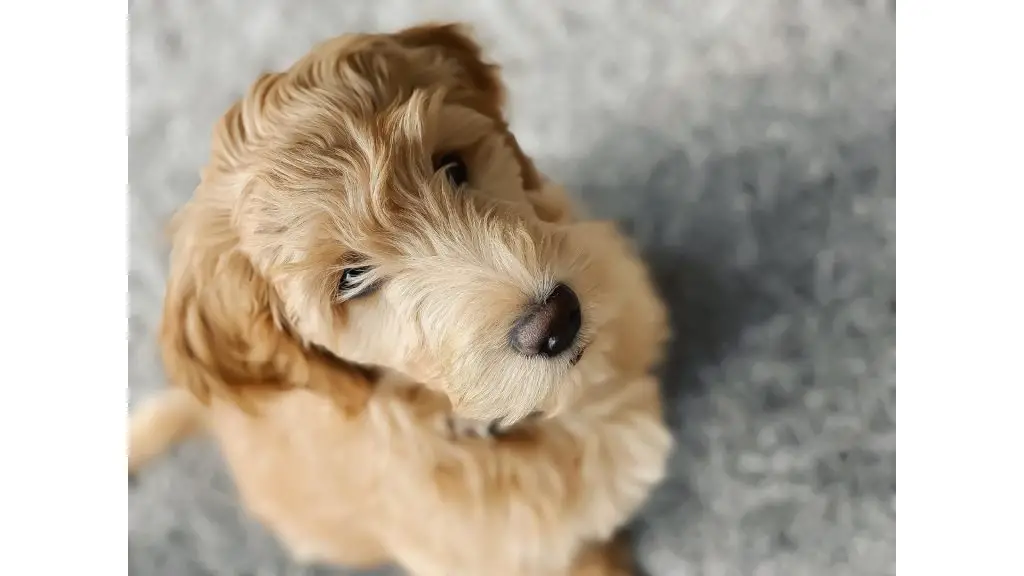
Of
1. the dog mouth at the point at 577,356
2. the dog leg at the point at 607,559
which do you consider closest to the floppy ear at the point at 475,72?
the dog mouth at the point at 577,356

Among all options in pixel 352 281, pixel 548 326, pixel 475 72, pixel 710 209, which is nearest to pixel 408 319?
pixel 352 281

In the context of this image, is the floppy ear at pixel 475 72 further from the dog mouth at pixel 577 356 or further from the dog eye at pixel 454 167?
the dog mouth at pixel 577 356

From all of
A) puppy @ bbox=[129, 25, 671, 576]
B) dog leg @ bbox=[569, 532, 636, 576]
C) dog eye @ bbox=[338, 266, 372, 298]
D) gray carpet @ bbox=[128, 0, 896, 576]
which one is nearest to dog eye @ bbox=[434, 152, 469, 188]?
puppy @ bbox=[129, 25, 671, 576]

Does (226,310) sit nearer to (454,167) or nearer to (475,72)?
(454,167)
